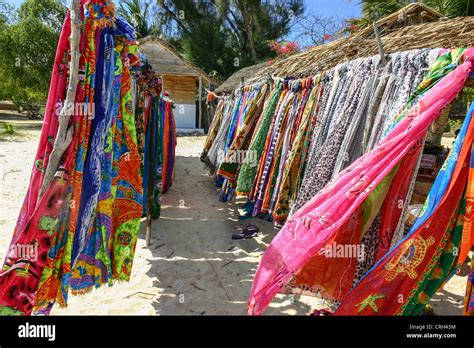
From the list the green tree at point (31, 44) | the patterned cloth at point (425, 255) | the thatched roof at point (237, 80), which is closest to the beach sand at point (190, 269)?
the patterned cloth at point (425, 255)

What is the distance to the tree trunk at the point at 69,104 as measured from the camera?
6.19 feet

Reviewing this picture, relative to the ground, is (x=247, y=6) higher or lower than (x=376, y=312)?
higher

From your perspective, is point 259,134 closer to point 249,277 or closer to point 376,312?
point 249,277

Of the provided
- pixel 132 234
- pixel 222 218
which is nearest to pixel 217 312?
pixel 132 234

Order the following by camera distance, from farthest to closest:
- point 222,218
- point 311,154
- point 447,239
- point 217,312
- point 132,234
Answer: point 222,218
point 311,154
point 217,312
point 132,234
point 447,239

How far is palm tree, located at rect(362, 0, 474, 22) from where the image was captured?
22.1ft

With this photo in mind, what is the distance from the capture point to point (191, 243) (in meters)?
4.01

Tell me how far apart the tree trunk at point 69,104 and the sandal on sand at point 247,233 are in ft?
8.83

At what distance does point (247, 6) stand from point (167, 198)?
844 inches

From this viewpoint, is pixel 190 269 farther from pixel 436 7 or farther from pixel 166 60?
pixel 166 60

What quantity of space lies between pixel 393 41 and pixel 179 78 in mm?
15269

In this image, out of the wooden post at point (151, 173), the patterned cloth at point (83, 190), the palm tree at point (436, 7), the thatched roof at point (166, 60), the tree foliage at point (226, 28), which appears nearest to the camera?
the patterned cloth at point (83, 190)

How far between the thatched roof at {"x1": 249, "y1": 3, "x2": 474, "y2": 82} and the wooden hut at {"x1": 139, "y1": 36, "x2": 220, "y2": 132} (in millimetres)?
11077
